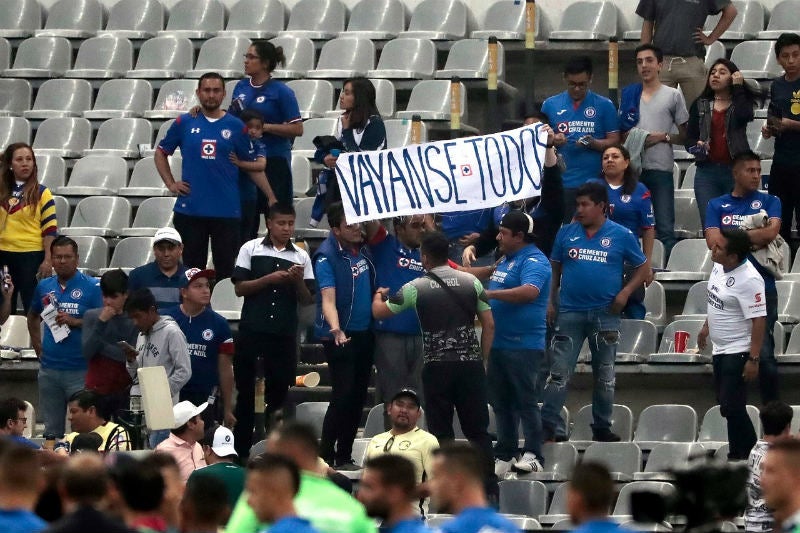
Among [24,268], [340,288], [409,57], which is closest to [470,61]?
[409,57]

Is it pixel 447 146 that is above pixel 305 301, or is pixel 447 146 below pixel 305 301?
above

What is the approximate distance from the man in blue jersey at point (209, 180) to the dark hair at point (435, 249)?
7.99ft

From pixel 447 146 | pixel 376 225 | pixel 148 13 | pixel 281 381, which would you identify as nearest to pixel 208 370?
pixel 281 381

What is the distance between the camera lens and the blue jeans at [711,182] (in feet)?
46.1

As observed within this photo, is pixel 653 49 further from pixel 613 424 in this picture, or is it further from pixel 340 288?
pixel 340 288

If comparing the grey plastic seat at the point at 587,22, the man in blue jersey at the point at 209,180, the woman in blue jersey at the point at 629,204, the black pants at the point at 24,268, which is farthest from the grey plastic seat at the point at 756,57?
the black pants at the point at 24,268

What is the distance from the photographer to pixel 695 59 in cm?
1531

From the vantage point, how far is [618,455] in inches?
478

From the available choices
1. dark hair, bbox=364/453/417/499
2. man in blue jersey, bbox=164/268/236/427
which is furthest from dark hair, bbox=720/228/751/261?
dark hair, bbox=364/453/417/499

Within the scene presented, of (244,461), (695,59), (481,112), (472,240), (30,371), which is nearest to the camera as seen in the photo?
(244,461)

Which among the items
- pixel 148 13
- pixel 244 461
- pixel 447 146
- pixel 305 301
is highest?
pixel 148 13

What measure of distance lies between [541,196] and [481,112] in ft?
10.6

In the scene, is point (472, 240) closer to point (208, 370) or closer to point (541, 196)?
point (541, 196)

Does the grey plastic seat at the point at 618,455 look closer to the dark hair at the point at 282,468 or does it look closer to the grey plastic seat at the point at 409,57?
the dark hair at the point at 282,468
